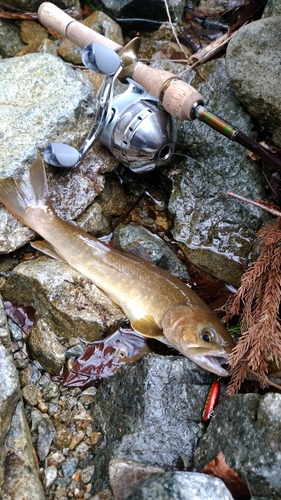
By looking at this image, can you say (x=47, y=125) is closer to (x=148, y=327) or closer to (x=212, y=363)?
(x=148, y=327)

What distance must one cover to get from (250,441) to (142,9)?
491 cm

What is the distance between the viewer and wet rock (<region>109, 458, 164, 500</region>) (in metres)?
2.83

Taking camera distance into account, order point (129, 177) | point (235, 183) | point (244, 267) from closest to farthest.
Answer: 1. point (244, 267)
2. point (235, 183)
3. point (129, 177)

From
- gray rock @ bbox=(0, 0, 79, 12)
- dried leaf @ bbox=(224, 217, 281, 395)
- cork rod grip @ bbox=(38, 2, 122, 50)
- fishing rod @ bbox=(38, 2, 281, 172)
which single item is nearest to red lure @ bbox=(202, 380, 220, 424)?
dried leaf @ bbox=(224, 217, 281, 395)

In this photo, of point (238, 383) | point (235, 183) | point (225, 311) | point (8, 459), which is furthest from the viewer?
point (235, 183)

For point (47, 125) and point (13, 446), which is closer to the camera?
point (13, 446)

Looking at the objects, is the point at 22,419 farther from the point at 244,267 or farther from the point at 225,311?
the point at 244,267

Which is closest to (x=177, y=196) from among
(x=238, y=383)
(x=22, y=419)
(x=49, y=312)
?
(x=49, y=312)

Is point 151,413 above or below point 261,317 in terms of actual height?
below

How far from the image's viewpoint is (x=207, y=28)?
5.58 metres

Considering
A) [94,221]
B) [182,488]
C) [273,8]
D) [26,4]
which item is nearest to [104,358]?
[94,221]

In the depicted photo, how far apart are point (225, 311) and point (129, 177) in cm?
172

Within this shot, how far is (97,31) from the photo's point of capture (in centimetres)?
539

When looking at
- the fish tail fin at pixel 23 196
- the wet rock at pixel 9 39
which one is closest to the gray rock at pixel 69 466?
the fish tail fin at pixel 23 196
